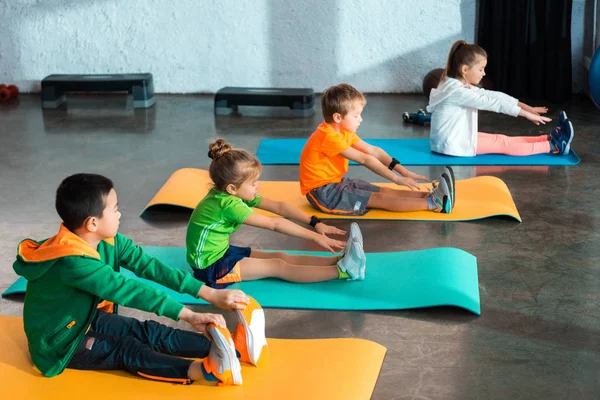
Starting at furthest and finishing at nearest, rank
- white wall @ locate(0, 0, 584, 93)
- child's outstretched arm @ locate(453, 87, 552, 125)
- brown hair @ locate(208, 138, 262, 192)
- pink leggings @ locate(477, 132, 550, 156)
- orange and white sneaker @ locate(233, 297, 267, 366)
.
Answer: white wall @ locate(0, 0, 584, 93)
pink leggings @ locate(477, 132, 550, 156)
child's outstretched arm @ locate(453, 87, 552, 125)
brown hair @ locate(208, 138, 262, 192)
orange and white sneaker @ locate(233, 297, 267, 366)

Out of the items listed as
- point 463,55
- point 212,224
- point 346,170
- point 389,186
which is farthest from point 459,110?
point 212,224

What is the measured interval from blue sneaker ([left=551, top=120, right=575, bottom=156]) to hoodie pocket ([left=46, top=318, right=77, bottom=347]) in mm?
3995

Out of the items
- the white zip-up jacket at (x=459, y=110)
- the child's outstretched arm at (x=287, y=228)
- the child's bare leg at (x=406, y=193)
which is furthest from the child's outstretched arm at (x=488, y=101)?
the child's outstretched arm at (x=287, y=228)

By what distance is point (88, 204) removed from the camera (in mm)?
2455

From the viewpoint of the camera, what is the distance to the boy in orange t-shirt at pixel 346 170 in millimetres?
4207

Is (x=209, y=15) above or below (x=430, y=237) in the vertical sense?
above

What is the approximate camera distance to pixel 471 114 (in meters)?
5.45

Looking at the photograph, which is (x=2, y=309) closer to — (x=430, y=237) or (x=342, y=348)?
(x=342, y=348)

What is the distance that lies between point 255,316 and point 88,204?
0.70 metres

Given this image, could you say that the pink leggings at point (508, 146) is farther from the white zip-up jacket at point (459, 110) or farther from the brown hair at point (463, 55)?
the brown hair at point (463, 55)

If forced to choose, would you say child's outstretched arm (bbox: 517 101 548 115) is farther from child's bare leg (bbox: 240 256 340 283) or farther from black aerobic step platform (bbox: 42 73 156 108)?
black aerobic step platform (bbox: 42 73 156 108)

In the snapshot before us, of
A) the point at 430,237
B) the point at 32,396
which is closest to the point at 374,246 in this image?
the point at 430,237

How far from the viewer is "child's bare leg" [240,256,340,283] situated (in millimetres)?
3426

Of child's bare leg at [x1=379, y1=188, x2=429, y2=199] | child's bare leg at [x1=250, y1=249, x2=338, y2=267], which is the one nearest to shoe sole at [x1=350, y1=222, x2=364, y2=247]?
child's bare leg at [x1=250, y1=249, x2=338, y2=267]
